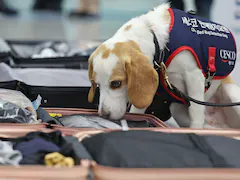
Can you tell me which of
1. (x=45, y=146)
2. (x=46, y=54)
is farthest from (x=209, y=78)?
(x=46, y=54)

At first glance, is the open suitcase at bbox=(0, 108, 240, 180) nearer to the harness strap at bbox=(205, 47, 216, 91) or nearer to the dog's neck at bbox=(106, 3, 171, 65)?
the dog's neck at bbox=(106, 3, 171, 65)

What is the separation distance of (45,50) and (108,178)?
2.13 m

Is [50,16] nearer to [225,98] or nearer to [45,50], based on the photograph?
[45,50]

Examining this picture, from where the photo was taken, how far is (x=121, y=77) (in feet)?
5.46

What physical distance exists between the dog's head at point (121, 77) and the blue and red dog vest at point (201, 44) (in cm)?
16

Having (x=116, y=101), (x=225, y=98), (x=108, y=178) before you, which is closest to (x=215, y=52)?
(x=225, y=98)

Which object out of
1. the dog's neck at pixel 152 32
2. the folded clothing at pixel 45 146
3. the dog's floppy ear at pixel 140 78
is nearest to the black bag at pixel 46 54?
the dog's neck at pixel 152 32

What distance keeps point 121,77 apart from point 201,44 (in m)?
0.40

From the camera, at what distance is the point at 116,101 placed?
1.71 m

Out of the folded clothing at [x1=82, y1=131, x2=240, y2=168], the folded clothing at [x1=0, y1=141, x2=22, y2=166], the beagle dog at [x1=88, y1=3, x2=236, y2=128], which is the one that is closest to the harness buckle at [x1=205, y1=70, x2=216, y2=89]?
the beagle dog at [x1=88, y1=3, x2=236, y2=128]

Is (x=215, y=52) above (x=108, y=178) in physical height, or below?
above

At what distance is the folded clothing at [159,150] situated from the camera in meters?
1.13

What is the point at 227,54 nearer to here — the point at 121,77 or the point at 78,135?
the point at 121,77

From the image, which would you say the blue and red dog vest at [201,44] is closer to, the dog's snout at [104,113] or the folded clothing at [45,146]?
the dog's snout at [104,113]
